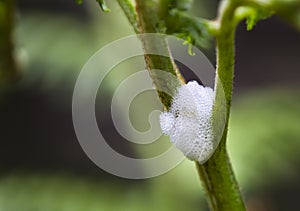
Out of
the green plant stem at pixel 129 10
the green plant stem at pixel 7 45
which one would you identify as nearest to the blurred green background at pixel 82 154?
the green plant stem at pixel 7 45

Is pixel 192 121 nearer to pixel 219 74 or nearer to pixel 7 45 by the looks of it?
pixel 219 74

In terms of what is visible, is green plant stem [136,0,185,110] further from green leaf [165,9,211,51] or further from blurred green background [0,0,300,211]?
blurred green background [0,0,300,211]

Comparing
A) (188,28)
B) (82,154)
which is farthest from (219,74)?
(82,154)

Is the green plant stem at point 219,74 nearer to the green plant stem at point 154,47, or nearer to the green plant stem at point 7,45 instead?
the green plant stem at point 154,47

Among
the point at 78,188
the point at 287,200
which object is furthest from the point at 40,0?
the point at 287,200

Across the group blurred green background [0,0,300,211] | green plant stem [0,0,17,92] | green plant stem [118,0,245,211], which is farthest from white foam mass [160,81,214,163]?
blurred green background [0,0,300,211]
